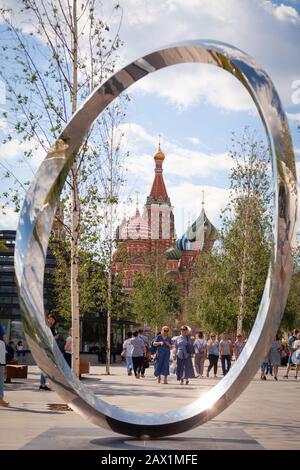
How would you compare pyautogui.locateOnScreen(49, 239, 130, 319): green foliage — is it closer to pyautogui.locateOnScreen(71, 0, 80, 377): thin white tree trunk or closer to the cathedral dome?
pyautogui.locateOnScreen(71, 0, 80, 377): thin white tree trunk

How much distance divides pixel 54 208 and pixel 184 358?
36.2 ft

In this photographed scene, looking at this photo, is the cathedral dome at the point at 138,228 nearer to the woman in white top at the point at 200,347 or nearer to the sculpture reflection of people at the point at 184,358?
the woman in white top at the point at 200,347

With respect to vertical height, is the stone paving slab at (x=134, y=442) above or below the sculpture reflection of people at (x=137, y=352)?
below

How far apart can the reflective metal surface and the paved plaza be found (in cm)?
36

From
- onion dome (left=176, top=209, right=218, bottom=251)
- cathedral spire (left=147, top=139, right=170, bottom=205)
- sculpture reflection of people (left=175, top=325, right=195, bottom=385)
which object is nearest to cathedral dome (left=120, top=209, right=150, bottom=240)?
onion dome (left=176, top=209, right=218, bottom=251)

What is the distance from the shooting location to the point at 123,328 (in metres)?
43.6

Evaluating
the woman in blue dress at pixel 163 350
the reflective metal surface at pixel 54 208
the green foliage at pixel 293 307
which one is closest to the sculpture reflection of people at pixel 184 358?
the woman in blue dress at pixel 163 350

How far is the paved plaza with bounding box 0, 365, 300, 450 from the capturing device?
7758 mm

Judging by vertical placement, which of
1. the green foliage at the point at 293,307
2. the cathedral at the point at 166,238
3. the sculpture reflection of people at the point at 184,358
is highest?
the cathedral at the point at 166,238

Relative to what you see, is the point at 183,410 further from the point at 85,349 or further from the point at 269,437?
the point at 85,349

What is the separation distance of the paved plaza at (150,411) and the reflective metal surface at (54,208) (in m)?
0.36

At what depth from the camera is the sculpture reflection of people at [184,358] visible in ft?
61.5

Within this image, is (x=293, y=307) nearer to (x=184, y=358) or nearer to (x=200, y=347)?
(x=200, y=347)
